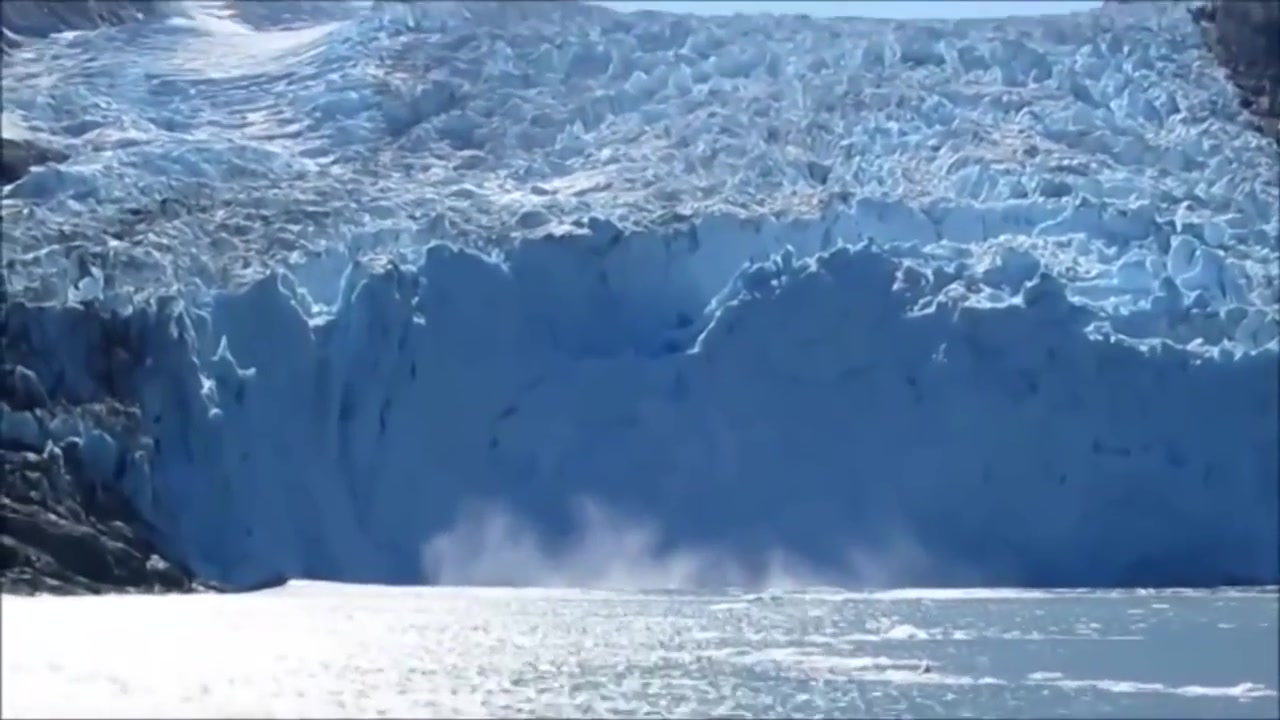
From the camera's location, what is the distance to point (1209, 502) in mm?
13883

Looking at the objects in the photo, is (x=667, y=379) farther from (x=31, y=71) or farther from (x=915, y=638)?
(x=31, y=71)

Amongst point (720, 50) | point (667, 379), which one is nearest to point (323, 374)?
point (667, 379)

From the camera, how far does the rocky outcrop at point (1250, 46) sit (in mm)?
16438

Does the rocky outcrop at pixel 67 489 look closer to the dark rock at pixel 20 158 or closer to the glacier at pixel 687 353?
the glacier at pixel 687 353

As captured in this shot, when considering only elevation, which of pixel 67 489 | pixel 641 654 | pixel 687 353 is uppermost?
pixel 687 353

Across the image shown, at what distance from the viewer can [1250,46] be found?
16.8 meters

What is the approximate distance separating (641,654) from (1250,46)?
8396 millimetres

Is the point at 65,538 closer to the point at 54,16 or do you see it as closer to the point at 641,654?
the point at 641,654

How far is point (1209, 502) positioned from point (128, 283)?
7.30 meters

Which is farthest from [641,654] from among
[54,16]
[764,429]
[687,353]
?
[54,16]

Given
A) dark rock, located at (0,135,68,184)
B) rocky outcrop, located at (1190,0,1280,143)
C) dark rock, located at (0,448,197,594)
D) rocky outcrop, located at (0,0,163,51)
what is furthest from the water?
rocky outcrop, located at (0,0,163,51)

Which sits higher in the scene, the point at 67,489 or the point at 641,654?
the point at 67,489

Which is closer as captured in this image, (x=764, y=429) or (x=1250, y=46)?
(x=764, y=429)

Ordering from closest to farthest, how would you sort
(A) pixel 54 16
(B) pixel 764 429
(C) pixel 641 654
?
(C) pixel 641 654 < (B) pixel 764 429 < (A) pixel 54 16
